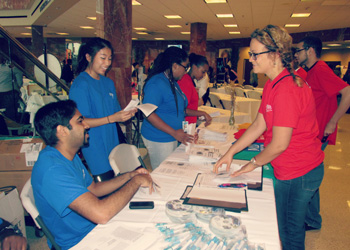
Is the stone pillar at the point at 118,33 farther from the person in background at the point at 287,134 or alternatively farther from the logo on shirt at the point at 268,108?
the logo on shirt at the point at 268,108

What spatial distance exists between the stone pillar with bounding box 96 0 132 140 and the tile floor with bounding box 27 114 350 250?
6.65 feet

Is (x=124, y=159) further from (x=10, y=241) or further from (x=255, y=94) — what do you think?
(x=255, y=94)

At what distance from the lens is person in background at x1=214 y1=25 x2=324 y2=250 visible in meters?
1.37

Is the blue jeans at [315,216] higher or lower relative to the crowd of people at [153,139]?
lower

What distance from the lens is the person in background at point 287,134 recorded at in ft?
4.49

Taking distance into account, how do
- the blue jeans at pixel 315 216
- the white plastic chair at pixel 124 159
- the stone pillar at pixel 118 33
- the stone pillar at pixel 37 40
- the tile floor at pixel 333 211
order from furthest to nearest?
the stone pillar at pixel 37 40 < the stone pillar at pixel 118 33 < the blue jeans at pixel 315 216 < the tile floor at pixel 333 211 < the white plastic chair at pixel 124 159

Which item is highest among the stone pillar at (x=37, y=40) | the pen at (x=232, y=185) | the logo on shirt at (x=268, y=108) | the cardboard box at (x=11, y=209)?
the stone pillar at (x=37, y=40)

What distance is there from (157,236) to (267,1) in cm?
711

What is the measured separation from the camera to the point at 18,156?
8.09ft

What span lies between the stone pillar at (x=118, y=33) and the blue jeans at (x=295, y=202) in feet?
8.61

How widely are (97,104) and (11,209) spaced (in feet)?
3.37

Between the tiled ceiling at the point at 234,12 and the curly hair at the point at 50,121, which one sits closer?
the curly hair at the point at 50,121

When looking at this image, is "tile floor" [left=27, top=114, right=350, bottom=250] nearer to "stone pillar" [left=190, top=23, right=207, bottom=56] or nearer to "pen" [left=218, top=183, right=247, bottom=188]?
"pen" [left=218, top=183, right=247, bottom=188]

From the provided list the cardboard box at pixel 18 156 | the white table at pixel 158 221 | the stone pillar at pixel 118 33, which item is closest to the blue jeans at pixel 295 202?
the white table at pixel 158 221
